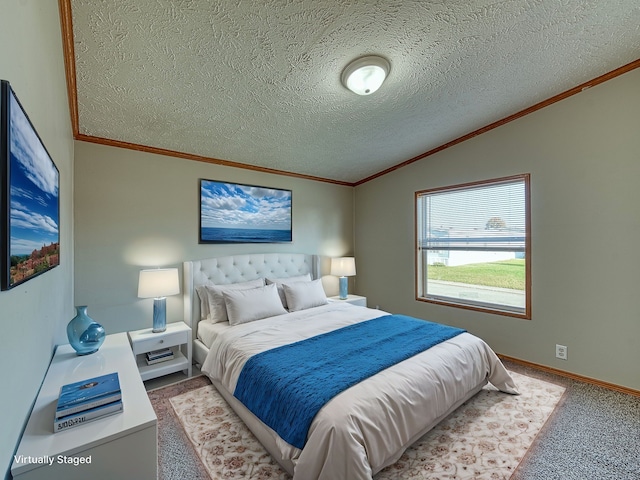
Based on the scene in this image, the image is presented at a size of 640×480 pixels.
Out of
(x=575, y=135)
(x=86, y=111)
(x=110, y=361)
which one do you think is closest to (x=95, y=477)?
(x=110, y=361)

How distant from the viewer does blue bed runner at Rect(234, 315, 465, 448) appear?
1.59 metres

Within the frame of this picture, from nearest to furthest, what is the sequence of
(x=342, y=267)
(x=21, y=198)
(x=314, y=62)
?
(x=21, y=198), (x=314, y=62), (x=342, y=267)

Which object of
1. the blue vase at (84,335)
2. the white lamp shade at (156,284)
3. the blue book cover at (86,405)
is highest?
the white lamp shade at (156,284)

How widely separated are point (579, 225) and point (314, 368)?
2.85m

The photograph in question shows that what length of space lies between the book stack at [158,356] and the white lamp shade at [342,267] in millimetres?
2329

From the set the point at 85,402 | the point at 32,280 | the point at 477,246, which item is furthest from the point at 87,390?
the point at 477,246

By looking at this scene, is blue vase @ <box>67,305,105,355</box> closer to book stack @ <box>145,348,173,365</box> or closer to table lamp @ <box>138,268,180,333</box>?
table lamp @ <box>138,268,180,333</box>

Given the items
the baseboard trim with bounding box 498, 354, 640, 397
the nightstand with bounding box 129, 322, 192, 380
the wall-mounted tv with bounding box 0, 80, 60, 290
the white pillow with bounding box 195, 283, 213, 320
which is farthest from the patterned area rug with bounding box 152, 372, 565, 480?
the wall-mounted tv with bounding box 0, 80, 60, 290

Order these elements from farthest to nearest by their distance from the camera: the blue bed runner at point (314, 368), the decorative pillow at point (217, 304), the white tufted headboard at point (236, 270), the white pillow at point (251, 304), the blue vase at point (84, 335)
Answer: the white tufted headboard at point (236, 270) → the decorative pillow at point (217, 304) → the white pillow at point (251, 304) → the blue vase at point (84, 335) → the blue bed runner at point (314, 368)

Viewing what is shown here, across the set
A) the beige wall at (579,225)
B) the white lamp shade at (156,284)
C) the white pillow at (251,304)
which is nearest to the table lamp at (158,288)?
the white lamp shade at (156,284)

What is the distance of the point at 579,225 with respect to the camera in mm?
2785

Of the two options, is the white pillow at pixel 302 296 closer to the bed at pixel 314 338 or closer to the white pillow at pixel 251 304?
the bed at pixel 314 338

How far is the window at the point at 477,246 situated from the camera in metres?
3.21

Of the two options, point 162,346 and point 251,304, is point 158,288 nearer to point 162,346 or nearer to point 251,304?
point 162,346
